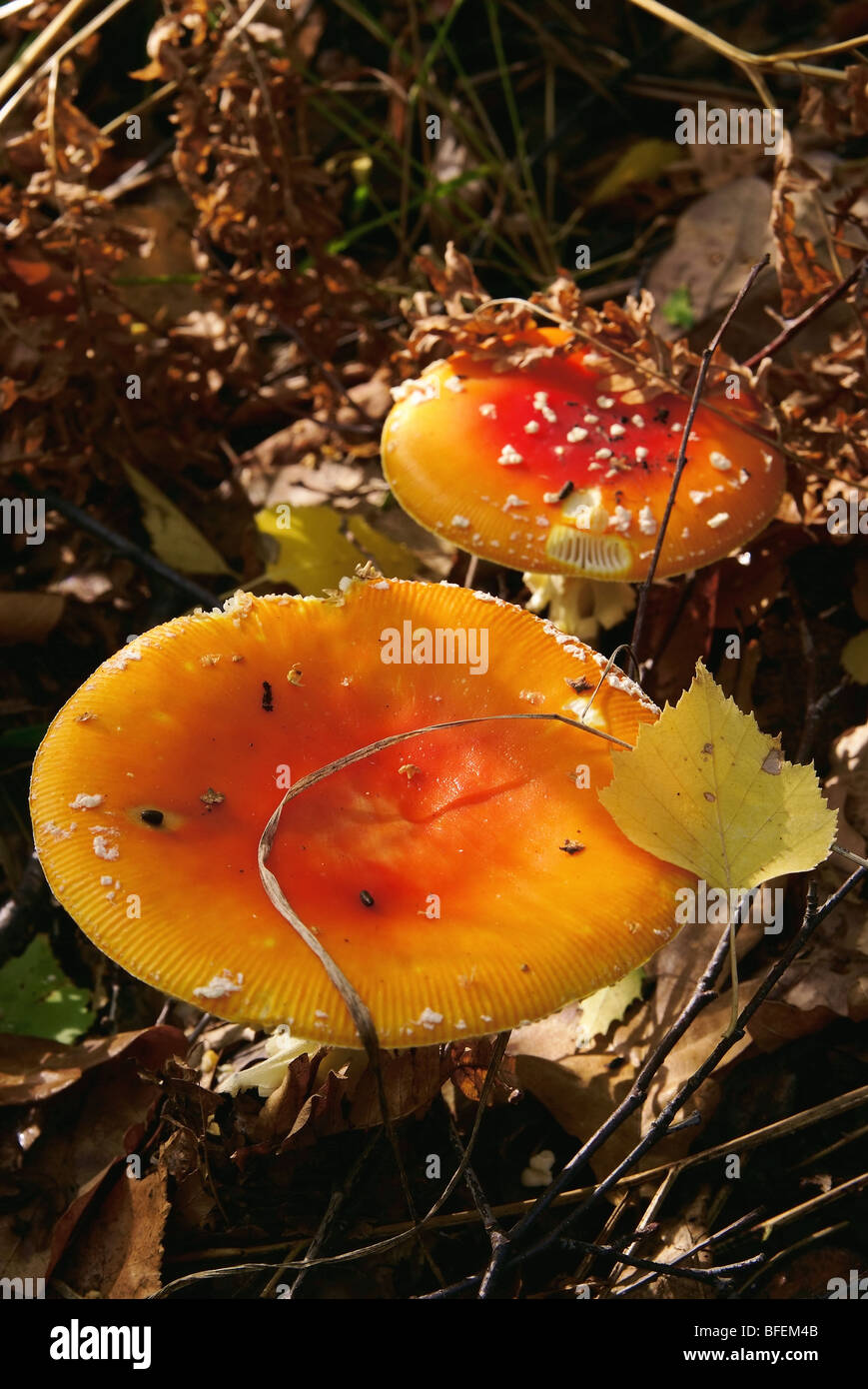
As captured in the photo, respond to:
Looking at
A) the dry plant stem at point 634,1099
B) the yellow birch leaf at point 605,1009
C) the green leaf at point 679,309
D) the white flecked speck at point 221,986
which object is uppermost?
the green leaf at point 679,309

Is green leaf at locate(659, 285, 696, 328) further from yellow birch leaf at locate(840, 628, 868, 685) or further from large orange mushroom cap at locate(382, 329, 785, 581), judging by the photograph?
yellow birch leaf at locate(840, 628, 868, 685)

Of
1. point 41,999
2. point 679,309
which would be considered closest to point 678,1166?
point 41,999

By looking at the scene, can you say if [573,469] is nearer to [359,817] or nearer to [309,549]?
[309,549]

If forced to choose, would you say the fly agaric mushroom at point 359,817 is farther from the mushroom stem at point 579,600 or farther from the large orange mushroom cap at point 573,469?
the mushroom stem at point 579,600

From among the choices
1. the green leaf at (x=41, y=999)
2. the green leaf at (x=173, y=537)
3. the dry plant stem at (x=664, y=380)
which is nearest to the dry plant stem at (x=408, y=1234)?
the green leaf at (x=41, y=999)

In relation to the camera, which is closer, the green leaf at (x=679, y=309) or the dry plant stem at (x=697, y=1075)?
the dry plant stem at (x=697, y=1075)
